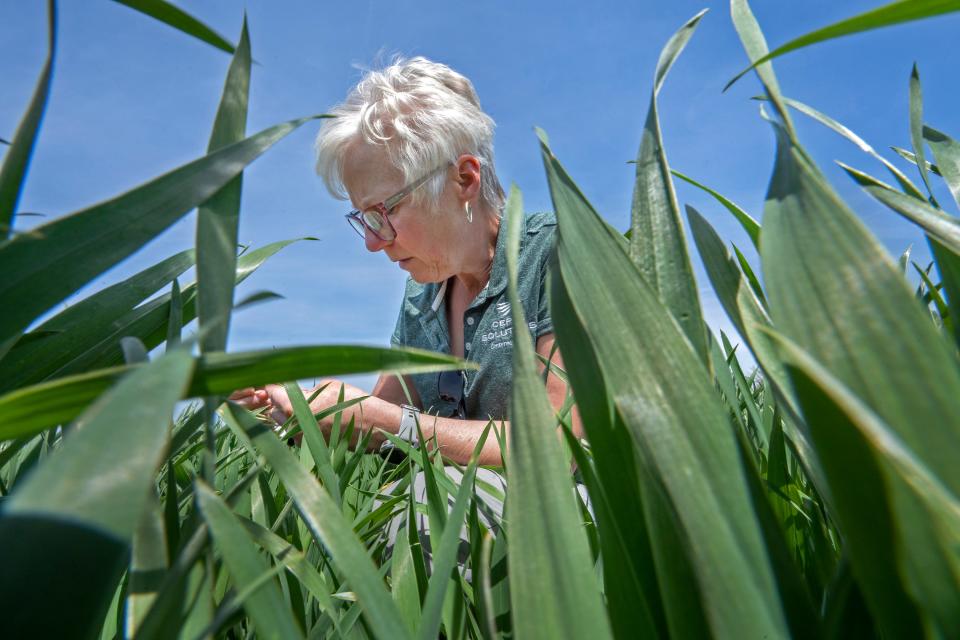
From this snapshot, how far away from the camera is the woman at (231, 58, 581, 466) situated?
1.70 m

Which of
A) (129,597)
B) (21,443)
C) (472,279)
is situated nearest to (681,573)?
(129,597)

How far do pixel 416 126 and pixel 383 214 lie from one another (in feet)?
0.82

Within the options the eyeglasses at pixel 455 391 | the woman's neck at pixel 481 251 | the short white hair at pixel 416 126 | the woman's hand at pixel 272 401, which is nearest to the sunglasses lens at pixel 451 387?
the eyeglasses at pixel 455 391

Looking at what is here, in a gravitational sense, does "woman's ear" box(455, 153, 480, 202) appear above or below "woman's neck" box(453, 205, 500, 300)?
above

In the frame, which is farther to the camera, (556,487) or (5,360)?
(5,360)

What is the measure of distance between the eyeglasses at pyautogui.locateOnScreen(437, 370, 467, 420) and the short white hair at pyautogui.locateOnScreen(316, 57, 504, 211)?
0.47 meters

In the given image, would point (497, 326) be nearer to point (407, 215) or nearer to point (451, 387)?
point (451, 387)

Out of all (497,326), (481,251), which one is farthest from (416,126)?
(497,326)

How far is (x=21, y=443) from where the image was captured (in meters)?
0.29

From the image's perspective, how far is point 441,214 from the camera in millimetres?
1846

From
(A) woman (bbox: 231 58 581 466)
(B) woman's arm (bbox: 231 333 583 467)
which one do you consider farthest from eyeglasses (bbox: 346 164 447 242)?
(B) woman's arm (bbox: 231 333 583 467)

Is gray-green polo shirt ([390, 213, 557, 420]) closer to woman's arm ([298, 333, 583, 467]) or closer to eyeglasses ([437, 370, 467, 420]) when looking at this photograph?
eyeglasses ([437, 370, 467, 420])

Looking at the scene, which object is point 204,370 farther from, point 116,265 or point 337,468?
point 337,468

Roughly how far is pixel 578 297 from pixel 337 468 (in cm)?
56
